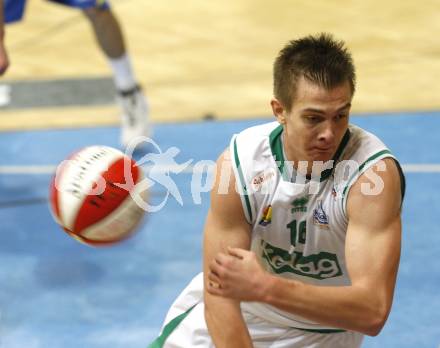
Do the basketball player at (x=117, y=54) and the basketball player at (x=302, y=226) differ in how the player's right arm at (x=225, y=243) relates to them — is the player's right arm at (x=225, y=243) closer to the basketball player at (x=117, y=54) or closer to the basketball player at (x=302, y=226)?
the basketball player at (x=302, y=226)

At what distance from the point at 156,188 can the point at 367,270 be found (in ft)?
9.64

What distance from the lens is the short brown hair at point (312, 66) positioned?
2857 mm

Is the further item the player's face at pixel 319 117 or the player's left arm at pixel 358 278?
the player's face at pixel 319 117

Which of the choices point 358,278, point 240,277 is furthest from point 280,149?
point 240,277

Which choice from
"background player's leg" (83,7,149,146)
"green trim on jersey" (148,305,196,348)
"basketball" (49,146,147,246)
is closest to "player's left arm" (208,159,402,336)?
"green trim on jersey" (148,305,196,348)

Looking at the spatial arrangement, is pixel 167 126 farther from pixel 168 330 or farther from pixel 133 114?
pixel 168 330

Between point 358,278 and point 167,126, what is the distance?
3.87 meters

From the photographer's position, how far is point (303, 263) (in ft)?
10.5

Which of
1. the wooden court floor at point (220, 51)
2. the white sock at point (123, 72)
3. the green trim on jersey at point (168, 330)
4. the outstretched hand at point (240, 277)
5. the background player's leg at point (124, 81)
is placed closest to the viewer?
the outstretched hand at point (240, 277)

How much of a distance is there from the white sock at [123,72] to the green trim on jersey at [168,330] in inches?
117

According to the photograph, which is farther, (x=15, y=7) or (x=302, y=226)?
(x=15, y=7)

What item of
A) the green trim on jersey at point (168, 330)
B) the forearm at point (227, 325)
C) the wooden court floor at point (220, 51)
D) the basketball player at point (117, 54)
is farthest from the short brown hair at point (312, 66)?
the wooden court floor at point (220, 51)

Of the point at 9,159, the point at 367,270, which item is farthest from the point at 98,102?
the point at 367,270

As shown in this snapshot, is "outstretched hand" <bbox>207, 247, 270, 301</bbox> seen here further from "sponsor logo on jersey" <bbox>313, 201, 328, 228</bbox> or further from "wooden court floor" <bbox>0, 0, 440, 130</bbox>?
"wooden court floor" <bbox>0, 0, 440, 130</bbox>
